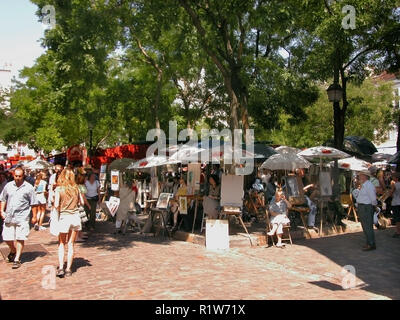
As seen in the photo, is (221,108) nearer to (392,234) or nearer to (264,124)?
(264,124)

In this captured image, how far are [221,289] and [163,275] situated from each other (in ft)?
4.17

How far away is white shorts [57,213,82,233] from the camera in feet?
22.4

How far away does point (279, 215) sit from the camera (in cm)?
994

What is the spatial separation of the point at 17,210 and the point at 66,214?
4.78ft

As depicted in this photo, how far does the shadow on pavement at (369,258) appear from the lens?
21.7 feet

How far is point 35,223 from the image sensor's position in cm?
1335

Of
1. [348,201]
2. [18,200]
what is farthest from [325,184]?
[18,200]

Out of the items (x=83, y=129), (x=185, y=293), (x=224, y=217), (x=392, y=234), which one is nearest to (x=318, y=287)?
(x=185, y=293)

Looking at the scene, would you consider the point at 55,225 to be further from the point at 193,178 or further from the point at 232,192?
the point at 193,178

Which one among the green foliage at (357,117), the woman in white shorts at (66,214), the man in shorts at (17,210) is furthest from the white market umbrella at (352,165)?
the green foliage at (357,117)

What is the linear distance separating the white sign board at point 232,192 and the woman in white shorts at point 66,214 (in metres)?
4.51

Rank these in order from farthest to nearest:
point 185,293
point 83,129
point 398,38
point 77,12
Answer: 1. point 83,129
2. point 398,38
3. point 77,12
4. point 185,293

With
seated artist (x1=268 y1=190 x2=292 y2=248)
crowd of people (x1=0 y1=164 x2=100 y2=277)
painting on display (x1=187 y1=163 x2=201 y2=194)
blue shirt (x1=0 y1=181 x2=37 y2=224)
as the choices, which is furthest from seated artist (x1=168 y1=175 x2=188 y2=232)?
blue shirt (x1=0 y1=181 x2=37 y2=224)
